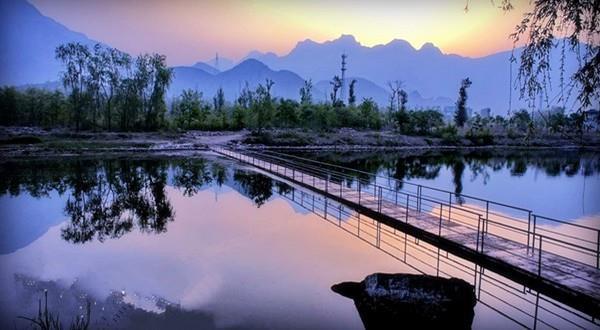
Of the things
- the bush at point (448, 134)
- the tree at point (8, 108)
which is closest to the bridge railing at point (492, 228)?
the bush at point (448, 134)

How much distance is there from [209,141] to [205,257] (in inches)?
1712

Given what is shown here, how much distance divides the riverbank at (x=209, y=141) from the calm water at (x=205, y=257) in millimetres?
19734

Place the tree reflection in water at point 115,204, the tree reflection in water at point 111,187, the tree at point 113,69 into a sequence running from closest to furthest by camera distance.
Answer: the tree reflection in water at point 115,204 < the tree reflection in water at point 111,187 < the tree at point 113,69

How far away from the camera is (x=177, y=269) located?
10.0m

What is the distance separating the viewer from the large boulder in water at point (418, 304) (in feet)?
22.9

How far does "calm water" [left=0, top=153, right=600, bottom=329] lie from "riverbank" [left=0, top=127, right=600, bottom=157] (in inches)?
777

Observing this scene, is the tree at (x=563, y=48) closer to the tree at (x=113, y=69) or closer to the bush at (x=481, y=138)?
the tree at (x=113, y=69)

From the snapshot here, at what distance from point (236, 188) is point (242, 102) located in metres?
60.4

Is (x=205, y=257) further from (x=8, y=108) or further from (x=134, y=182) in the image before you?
(x=8, y=108)

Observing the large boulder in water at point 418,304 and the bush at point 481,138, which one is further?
the bush at point 481,138

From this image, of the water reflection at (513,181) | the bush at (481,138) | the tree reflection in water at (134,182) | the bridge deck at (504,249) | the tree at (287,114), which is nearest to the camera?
the bridge deck at (504,249)

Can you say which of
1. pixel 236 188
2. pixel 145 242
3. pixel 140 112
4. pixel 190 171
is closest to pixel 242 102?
pixel 140 112

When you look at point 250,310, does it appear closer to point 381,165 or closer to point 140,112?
point 381,165

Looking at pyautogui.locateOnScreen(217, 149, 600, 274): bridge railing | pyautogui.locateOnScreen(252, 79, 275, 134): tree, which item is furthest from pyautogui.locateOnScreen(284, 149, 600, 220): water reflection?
pyautogui.locateOnScreen(252, 79, 275, 134): tree
